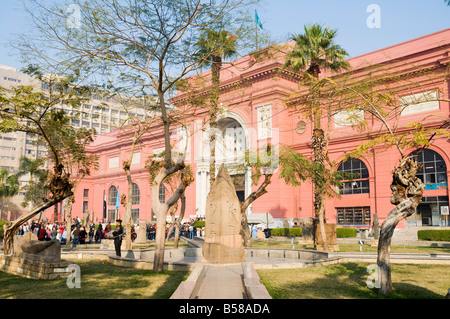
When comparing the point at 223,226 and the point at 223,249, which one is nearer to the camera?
the point at 223,249

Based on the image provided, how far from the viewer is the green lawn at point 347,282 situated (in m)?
7.51

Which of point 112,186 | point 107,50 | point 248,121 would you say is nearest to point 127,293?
point 107,50

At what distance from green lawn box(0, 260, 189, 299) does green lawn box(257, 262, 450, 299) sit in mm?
2339

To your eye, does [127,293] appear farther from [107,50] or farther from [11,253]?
[107,50]

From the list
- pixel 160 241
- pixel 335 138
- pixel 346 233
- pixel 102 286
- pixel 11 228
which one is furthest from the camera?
pixel 335 138

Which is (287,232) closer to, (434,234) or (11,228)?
(434,234)

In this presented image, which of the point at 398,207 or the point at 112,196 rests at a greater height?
the point at 112,196

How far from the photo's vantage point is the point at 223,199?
11812 millimetres

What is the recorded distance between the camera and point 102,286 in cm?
845

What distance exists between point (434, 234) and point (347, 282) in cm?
1845

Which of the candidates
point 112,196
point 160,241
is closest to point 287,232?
point 160,241

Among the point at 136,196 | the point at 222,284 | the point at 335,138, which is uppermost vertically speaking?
the point at 335,138

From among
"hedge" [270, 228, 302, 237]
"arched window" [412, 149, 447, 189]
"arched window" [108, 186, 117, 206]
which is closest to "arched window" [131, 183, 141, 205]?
"arched window" [108, 186, 117, 206]

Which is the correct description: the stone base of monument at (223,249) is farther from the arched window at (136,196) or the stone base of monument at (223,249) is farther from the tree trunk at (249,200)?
the arched window at (136,196)
